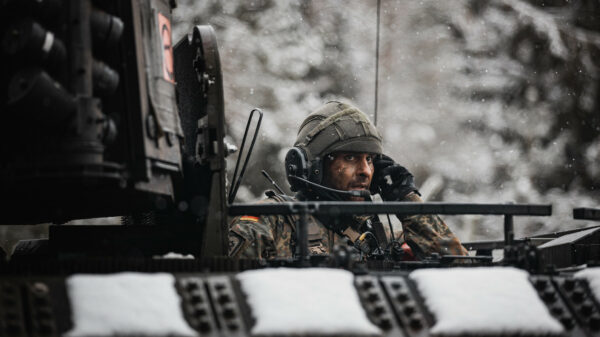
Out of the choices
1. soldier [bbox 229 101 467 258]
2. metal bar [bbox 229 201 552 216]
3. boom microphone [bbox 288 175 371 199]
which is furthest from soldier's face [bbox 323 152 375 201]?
metal bar [bbox 229 201 552 216]

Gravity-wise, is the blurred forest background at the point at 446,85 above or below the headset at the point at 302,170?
above

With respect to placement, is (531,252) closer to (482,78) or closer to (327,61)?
(327,61)

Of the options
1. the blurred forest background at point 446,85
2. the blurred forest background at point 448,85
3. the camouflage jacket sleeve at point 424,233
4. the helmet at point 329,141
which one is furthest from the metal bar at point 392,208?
the blurred forest background at point 448,85

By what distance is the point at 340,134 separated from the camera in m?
6.17

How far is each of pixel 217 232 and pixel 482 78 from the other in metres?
11.9

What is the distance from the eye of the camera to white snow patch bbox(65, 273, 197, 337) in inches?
108

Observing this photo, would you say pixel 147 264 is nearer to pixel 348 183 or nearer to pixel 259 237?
pixel 259 237

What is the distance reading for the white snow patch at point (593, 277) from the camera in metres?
3.42

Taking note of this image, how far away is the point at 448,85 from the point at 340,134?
905 cm

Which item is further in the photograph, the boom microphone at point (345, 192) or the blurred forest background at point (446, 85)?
the blurred forest background at point (446, 85)

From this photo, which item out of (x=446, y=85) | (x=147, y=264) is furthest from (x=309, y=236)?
(x=446, y=85)

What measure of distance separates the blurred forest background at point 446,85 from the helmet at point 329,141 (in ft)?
22.9

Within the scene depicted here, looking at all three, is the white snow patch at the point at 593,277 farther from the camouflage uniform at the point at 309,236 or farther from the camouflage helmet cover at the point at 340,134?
the camouflage helmet cover at the point at 340,134

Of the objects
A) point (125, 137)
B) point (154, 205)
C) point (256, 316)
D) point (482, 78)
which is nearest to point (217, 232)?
point (154, 205)
